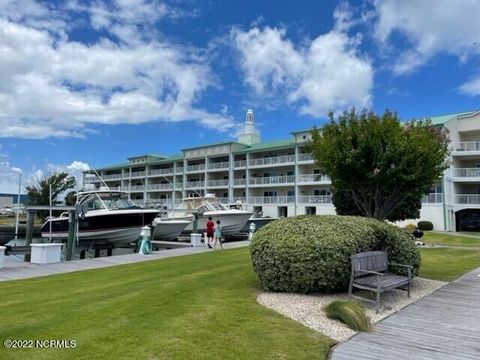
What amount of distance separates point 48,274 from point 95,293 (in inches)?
186

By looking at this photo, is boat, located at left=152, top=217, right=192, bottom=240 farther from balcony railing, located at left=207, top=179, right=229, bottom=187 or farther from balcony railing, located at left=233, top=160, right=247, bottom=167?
balcony railing, located at left=207, top=179, right=229, bottom=187

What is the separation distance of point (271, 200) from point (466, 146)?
22502mm

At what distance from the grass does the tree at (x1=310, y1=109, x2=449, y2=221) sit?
4.22 m

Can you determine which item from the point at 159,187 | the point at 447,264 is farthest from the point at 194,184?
the point at 447,264

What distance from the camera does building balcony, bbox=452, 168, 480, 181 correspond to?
1506 inches

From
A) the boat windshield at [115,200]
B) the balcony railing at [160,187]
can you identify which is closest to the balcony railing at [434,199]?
the boat windshield at [115,200]

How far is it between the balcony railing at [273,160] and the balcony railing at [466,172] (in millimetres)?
18350

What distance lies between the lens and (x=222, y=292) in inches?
370

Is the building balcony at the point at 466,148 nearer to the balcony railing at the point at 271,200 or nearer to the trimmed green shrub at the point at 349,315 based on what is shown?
the balcony railing at the point at 271,200

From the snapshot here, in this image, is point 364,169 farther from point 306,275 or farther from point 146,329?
point 146,329

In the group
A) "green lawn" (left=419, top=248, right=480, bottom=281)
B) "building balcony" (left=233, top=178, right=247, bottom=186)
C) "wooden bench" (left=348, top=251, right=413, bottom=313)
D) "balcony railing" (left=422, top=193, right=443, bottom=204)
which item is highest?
"building balcony" (left=233, top=178, right=247, bottom=186)

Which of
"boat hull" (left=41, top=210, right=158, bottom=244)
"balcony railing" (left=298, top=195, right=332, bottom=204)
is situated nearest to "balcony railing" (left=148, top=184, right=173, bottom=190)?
"balcony railing" (left=298, top=195, right=332, bottom=204)

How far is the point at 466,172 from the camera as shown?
39031 millimetres

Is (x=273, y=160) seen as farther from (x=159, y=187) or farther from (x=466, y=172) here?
(x=159, y=187)
